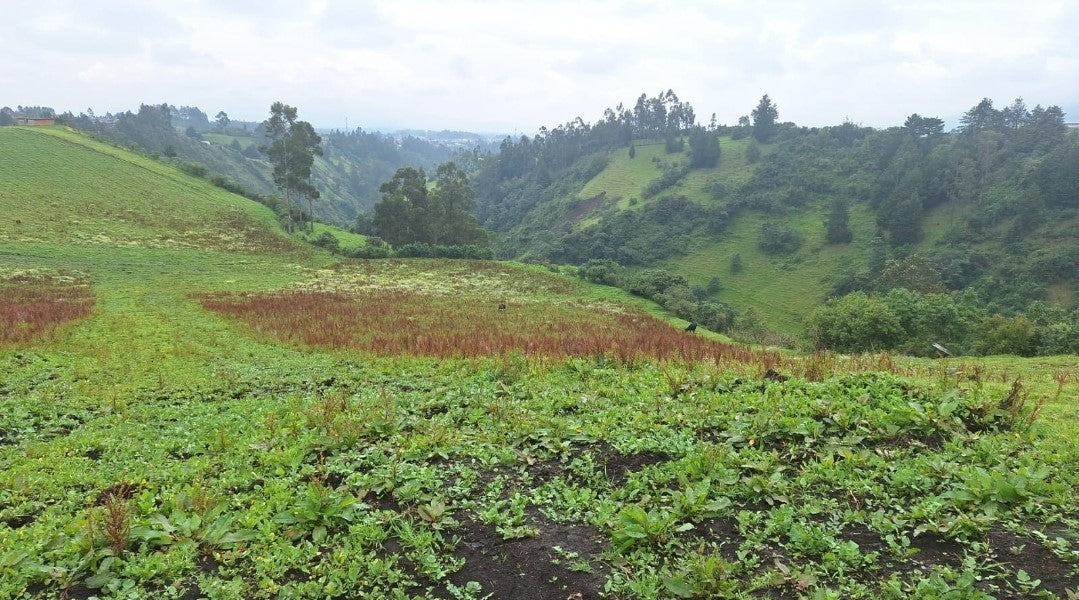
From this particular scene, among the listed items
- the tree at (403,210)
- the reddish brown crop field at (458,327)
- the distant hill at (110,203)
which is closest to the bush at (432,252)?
the distant hill at (110,203)

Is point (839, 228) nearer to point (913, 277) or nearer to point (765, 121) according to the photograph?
point (913, 277)

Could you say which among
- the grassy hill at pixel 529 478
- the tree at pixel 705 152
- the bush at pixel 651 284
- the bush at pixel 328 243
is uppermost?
the tree at pixel 705 152

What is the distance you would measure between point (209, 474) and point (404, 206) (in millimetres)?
63752

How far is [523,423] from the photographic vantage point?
25.0 ft

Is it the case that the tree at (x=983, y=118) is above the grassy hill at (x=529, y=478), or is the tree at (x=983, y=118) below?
above

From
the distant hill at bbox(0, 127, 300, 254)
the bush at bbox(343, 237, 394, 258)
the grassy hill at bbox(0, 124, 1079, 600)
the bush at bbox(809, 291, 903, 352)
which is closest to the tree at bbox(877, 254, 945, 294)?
the bush at bbox(809, 291, 903, 352)

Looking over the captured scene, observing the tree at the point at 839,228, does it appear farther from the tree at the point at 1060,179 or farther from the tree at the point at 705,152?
the tree at the point at 705,152

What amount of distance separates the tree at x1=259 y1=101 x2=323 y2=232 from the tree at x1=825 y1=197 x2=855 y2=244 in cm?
7489

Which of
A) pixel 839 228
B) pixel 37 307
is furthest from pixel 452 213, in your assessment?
pixel 839 228

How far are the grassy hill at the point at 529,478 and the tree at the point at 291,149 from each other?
54.6m

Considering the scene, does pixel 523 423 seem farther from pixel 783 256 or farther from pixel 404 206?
pixel 783 256

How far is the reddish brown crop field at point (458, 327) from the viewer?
13.8 metres

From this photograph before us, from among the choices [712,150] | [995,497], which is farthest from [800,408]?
[712,150]

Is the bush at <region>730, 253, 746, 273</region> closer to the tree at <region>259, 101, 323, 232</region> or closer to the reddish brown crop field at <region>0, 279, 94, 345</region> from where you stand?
the tree at <region>259, 101, 323, 232</region>
